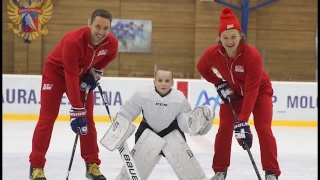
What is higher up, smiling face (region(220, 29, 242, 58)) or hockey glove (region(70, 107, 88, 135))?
smiling face (region(220, 29, 242, 58))

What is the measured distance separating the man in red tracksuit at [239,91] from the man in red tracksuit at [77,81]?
70 cm

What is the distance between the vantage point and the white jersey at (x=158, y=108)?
362 centimetres

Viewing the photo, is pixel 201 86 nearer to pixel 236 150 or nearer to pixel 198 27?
pixel 236 150

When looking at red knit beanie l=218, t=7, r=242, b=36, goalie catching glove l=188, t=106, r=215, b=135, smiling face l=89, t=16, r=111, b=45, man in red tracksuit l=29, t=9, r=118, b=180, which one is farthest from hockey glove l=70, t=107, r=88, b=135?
red knit beanie l=218, t=7, r=242, b=36

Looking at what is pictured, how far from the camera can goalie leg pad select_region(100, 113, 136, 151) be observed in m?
3.60

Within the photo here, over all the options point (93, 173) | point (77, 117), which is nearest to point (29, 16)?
point (93, 173)

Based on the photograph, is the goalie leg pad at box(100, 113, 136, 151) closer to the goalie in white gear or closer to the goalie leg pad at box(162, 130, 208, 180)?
the goalie in white gear

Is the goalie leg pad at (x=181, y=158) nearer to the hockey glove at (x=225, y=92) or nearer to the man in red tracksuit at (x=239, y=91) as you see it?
the man in red tracksuit at (x=239, y=91)

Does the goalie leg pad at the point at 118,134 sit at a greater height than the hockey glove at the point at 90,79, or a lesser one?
lesser

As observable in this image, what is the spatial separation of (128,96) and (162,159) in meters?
3.08

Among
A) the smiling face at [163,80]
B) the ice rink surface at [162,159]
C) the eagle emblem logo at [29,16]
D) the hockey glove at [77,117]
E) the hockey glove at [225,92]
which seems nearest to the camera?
the smiling face at [163,80]

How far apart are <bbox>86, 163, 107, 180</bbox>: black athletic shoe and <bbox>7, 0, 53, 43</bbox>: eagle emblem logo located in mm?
8645

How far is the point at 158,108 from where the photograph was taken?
3.63m

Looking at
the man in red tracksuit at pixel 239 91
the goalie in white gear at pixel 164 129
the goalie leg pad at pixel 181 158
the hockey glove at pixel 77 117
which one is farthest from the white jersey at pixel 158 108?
the man in red tracksuit at pixel 239 91
